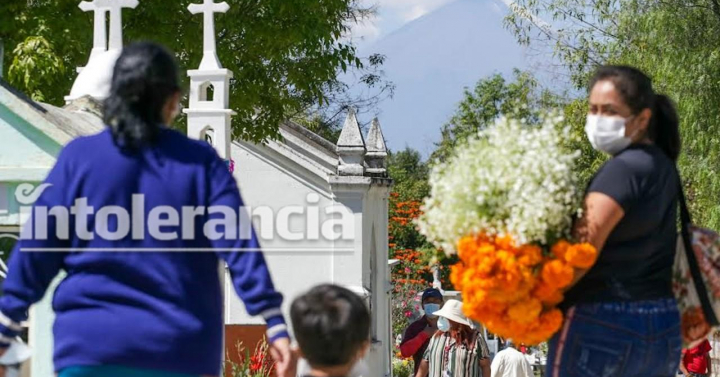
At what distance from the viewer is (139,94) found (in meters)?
4.32

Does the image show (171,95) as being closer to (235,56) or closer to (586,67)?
(235,56)

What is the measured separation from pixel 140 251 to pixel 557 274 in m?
1.49

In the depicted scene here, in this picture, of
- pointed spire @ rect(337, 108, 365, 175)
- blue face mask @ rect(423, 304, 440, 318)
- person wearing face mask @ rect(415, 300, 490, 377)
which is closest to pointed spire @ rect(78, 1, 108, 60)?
person wearing face mask @ rect(415, 300, 490, 377)

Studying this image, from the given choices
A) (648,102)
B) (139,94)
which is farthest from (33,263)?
(648,102)

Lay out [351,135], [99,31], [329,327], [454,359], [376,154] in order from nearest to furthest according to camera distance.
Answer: [329,327] → [454,359] → [99,31] → [351,135] → [376,154]

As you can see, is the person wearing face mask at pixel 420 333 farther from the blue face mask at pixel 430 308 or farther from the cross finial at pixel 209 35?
the cross finial at pixel 209 35

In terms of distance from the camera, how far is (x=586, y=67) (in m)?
23.2

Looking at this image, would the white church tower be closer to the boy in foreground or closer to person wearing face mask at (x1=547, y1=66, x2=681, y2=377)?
person wearing face mask at (x1=547, y1=66, x2=681, y2=377)

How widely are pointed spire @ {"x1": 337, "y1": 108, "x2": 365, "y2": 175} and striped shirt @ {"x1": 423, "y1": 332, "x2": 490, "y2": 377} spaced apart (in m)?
9.60

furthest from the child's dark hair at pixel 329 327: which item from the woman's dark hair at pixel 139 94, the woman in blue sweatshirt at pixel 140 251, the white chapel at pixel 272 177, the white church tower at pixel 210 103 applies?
the white church tower at pixel 210 103

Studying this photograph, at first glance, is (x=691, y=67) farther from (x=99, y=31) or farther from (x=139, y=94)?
(x=139, y=94)

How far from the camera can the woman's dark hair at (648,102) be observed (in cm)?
491

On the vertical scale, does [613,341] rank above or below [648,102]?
below

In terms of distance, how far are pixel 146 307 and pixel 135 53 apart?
0.85 m
